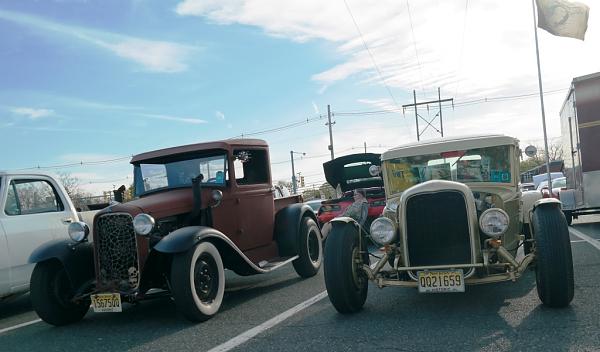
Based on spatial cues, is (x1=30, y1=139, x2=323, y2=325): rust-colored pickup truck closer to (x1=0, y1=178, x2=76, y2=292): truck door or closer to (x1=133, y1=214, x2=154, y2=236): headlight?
(x1=133, y1=214, x2=154, y2=236): headlight

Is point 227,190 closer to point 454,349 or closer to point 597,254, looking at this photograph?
point 454,349

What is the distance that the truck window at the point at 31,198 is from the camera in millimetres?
7094

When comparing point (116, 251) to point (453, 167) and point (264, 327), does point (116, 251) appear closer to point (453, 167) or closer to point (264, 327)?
point (264, 327)

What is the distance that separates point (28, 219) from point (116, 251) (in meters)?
2.21

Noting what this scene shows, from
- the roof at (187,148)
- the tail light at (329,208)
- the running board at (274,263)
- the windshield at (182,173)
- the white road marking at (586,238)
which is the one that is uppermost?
the roof at (187,148)

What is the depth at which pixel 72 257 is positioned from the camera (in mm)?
6016

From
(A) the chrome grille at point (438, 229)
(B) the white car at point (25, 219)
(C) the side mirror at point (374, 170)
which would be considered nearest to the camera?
(A) the chrome grille at point (438, 229)

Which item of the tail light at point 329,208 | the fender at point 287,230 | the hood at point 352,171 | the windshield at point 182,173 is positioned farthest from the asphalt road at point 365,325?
the tail light at point 329,208

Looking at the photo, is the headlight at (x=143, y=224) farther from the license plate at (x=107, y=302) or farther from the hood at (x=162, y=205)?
the license plate at (x=107, y=302)

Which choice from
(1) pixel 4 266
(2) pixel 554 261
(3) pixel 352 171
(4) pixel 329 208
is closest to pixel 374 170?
(2) pixel 554 261

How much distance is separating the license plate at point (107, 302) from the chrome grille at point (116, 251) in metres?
0.19

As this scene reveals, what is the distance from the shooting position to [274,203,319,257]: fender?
7941 mm

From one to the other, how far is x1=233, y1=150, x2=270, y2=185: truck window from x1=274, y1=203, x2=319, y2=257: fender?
608 millimetres

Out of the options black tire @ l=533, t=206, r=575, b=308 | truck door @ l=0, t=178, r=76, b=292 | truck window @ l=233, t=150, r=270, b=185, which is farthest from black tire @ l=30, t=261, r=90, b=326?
black tire @ l=533, t=206, r=575, b=308
